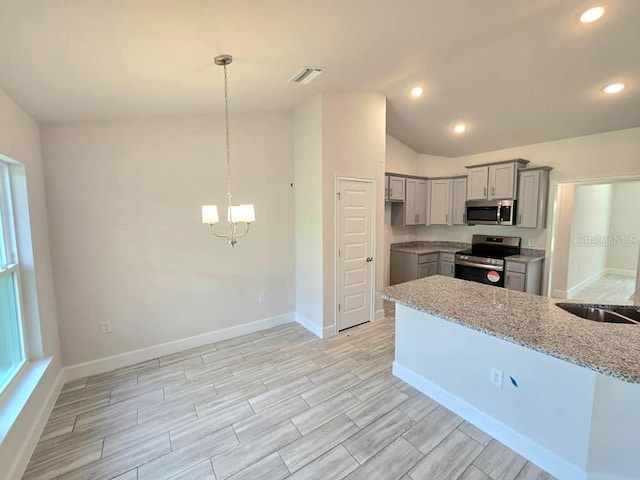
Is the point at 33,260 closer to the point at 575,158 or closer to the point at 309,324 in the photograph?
the point at 309,324

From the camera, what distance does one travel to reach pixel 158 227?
10.4 feet

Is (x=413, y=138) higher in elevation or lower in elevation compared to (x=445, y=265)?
higher

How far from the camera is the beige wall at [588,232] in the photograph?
5.40 m

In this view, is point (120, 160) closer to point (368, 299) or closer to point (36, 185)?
point (36, 185)

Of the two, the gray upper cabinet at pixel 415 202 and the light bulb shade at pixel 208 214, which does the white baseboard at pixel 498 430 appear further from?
the gray upper cabinet at pixel 415 202

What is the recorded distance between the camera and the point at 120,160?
2943 millimetres

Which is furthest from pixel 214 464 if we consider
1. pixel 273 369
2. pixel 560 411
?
pixel 560 411

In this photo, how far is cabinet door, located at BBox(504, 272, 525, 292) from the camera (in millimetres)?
4363

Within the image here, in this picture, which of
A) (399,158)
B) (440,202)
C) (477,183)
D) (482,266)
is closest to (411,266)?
(482,266)

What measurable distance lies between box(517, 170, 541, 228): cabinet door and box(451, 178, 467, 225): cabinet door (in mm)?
842

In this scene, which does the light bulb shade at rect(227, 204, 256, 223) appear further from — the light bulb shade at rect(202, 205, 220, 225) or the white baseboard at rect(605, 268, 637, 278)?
the white baseboard at rect(605, 268, 637, 278)

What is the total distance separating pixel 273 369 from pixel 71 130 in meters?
3.06

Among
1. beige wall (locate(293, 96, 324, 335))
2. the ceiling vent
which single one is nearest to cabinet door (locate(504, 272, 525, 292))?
beige wall (locate(293, 96, 324, 335))

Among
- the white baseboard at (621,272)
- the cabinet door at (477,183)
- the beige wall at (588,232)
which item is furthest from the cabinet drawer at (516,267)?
the white baseboard at (621,272)
